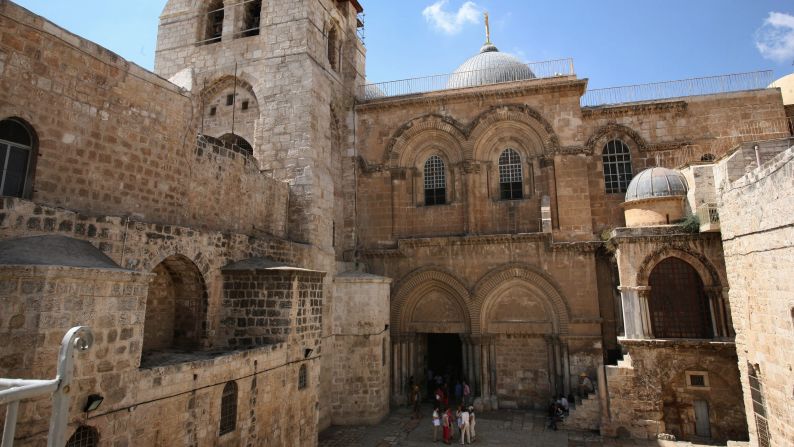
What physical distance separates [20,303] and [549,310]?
1353 cm

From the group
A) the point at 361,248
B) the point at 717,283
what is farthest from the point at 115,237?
the point at 717,283

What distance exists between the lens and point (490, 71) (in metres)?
19.9

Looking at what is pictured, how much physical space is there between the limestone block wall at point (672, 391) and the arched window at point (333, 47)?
13.1 meters

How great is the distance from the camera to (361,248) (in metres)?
17.0

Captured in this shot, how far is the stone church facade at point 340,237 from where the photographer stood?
6.98 meters

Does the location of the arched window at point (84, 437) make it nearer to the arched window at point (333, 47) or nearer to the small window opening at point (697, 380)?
the small window opening at point (697, 380)

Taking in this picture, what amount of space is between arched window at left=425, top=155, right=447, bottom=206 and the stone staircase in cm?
764

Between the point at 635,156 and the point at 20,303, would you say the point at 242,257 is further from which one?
the point at 635,156

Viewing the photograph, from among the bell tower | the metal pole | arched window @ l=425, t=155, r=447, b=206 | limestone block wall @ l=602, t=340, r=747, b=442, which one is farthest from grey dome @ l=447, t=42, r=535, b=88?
the metal pole

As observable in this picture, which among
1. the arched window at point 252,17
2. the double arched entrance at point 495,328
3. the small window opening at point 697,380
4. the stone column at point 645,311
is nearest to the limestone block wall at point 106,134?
the arched window at point 252,17

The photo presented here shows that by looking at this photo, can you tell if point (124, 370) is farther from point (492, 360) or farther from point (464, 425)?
point (492, 360)

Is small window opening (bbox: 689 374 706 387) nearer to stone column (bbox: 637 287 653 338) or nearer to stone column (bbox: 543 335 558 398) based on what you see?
stone column (bbox: 637 287 653 338)

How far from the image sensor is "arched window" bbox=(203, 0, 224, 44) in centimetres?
1659

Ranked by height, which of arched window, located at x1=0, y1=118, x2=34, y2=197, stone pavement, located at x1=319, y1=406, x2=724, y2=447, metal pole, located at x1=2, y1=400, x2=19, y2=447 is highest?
arched window, located at x1=0, y1=118, x2=34, y2=197
